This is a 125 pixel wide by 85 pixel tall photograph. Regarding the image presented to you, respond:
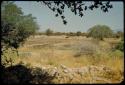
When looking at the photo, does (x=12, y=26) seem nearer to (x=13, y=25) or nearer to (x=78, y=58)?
(x=13, y=25)

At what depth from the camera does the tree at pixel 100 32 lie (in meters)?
54.8

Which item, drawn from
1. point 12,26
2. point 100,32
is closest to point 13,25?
point 12,26

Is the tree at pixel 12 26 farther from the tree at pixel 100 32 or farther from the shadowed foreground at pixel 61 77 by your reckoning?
the tree at pixel 100 32

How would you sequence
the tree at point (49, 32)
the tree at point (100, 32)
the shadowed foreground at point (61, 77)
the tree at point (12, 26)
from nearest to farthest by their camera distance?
the shadowed foreground at point (61, 77) → the tree at point (12, 26) → the tree at point (100, 32) → the tree at point (49, 32)

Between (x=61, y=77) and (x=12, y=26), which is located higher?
(x=12, y=26)

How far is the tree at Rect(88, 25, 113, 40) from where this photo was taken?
54.8m

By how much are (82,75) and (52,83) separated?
2.21 m

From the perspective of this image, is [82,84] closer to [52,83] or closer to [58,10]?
[52,83]

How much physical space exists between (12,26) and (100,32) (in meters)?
38.2

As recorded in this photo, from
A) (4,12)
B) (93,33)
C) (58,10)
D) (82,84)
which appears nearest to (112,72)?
(82,84)

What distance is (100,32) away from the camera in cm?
5519

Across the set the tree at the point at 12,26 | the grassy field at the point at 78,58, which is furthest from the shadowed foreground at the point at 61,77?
the tree at the point at 12,26

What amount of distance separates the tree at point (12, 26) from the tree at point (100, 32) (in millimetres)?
32866

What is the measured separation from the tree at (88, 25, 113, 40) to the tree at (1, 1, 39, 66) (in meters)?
32.9
